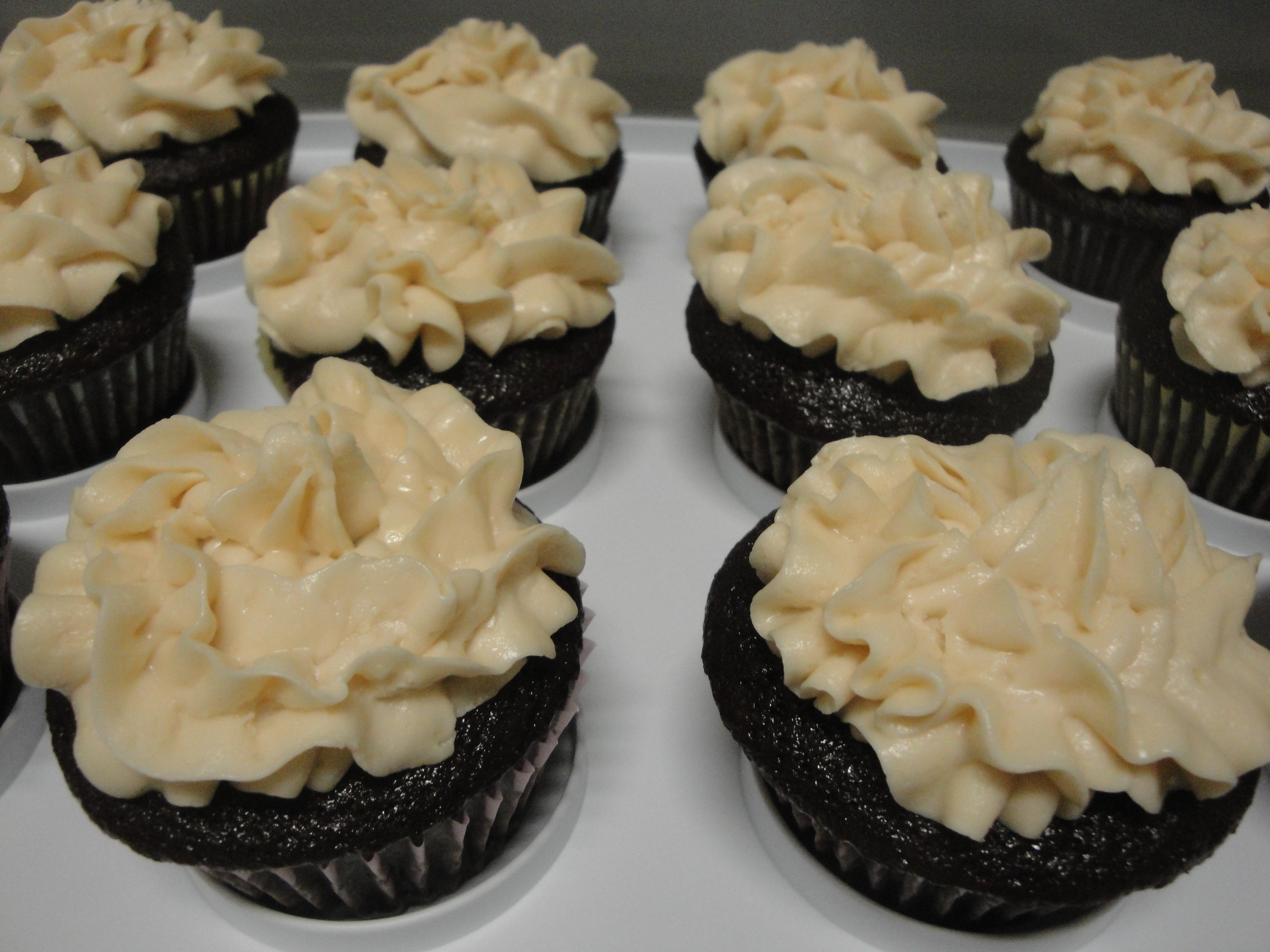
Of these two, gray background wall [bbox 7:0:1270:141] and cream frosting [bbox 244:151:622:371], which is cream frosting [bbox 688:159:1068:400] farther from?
gray background wall [bbox 7:0:1270:141]

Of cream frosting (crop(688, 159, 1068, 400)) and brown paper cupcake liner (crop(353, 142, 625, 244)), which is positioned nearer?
cream frosting (crop(688, 159, 1068, 400))

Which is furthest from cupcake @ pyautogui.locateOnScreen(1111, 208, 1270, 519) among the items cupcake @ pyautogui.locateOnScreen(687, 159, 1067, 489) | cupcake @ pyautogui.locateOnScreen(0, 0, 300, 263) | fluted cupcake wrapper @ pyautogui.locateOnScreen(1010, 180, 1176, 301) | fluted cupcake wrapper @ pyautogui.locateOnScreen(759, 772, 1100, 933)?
cupcake @ pyautogui.locateOnScreen(0, 0, 300, 263)

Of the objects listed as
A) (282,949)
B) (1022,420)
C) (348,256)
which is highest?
(348,256)

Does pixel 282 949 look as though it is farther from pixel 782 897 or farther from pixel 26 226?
pixel 26 226

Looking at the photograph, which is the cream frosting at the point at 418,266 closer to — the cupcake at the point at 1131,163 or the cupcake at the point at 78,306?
the cupcake at the point at 78,306

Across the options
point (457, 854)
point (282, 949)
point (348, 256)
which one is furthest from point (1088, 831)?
point (348, 256)

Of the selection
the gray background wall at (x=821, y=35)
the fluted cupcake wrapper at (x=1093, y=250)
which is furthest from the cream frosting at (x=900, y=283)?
the gray background wall at (x=821, y=35)

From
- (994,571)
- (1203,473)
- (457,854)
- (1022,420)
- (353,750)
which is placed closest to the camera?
(353,750)
